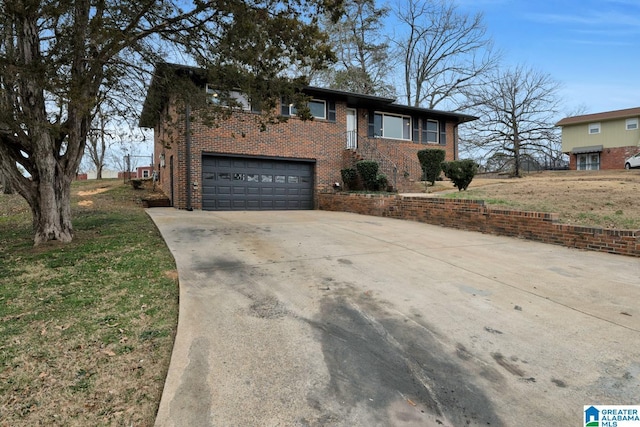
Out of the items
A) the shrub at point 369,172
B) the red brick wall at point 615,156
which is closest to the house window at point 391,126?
the shrub at point 369,172

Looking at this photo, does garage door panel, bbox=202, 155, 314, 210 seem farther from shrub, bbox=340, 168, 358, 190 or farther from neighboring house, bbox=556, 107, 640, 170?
neighboring house, bbox=556, 107, 640, 170

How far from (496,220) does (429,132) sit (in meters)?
12.4

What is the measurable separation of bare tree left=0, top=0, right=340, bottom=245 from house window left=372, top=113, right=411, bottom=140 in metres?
11.6

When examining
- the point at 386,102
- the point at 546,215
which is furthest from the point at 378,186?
the point at 546,215

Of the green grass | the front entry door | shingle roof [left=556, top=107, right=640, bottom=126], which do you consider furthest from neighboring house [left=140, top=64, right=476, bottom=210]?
shingle roof [left=556, top=107, right=640, bottom=126]

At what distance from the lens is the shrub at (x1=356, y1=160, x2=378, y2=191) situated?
1476 centimetres

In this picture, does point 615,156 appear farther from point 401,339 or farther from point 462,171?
point 401,339

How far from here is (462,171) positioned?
13.6 m

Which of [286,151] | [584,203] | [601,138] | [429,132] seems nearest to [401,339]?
[584,203]

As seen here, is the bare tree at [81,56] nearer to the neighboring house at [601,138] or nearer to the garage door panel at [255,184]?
the garage door panel at [255,184]

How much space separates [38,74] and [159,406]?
17.2ft

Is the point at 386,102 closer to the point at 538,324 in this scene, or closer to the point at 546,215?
the point at 546,215

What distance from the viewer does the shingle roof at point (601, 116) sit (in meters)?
27.9

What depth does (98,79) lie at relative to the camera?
7148 mm
